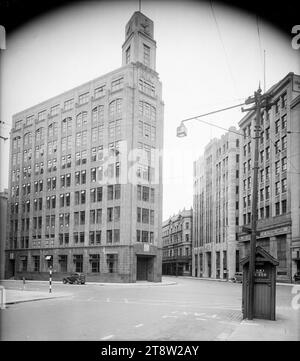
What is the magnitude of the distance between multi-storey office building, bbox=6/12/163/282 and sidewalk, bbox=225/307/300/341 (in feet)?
138

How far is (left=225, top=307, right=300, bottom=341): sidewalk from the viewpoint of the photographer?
10.7 meters

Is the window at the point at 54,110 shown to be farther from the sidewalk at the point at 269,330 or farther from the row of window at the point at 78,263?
the sidewalk at the point at 269,330

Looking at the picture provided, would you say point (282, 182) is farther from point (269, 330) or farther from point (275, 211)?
point (269, 330)

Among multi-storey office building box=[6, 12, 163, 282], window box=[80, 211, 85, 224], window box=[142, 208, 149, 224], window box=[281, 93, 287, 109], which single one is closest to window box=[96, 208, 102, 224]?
multi-storey office building box=[6, 12, 163, 282]

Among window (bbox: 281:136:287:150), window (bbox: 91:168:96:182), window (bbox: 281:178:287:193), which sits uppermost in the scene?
window (bbox: 281:136:287:150)

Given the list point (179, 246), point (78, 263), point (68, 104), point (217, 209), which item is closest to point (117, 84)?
point (68, 104)

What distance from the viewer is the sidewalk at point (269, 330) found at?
35.1ft

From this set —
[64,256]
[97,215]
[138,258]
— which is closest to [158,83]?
[97,215]

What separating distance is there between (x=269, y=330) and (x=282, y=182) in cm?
4667

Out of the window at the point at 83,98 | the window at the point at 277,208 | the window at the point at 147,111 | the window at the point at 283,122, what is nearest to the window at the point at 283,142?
the window at the point at 283,122

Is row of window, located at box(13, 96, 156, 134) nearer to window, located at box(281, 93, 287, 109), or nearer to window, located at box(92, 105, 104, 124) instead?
window, located at box(92, 105, 104, 124)

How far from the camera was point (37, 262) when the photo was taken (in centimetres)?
6894

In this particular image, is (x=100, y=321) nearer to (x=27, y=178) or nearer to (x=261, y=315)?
(x=261, y=315)
